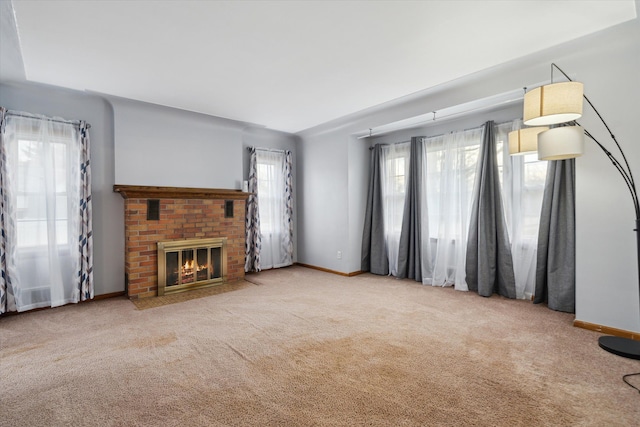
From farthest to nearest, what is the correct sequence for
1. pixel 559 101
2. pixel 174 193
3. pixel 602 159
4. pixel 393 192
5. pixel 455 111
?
pixel 393 192 → pixel 174 193 → pixel 455 111 → pixel 602 159 → pixel 559 101

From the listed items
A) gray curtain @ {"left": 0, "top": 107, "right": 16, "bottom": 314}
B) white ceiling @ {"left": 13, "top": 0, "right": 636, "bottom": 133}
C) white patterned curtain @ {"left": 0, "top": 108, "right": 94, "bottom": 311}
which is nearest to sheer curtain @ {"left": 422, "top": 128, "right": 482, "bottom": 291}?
white ceiling @ {"left": 13, "top": 0, "right": 636, "bottom": 133}

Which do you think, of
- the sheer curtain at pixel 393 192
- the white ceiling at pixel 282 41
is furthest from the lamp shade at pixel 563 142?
the sheer curtain at pixel 393 192

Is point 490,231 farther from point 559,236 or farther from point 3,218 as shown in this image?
point 3,218

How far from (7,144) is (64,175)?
0.57 m

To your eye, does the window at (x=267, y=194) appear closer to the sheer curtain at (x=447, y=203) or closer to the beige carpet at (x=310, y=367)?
the beige carpet at (x=310, y=367)

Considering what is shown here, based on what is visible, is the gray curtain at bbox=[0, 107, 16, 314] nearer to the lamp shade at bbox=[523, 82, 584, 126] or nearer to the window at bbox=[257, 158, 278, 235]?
the window at bbox=[257, 158, 278, 235]

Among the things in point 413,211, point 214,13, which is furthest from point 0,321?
point 413,211

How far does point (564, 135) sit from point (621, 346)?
1772mm

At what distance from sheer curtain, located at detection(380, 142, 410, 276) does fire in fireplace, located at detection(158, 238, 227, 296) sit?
2.77 m

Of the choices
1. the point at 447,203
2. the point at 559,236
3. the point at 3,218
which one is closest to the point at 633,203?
the point at 559,236

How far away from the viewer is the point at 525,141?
2.94 meters

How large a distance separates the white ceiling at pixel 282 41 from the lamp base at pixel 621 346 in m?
2.62

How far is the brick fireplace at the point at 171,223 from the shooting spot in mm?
4059

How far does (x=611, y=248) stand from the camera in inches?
108
